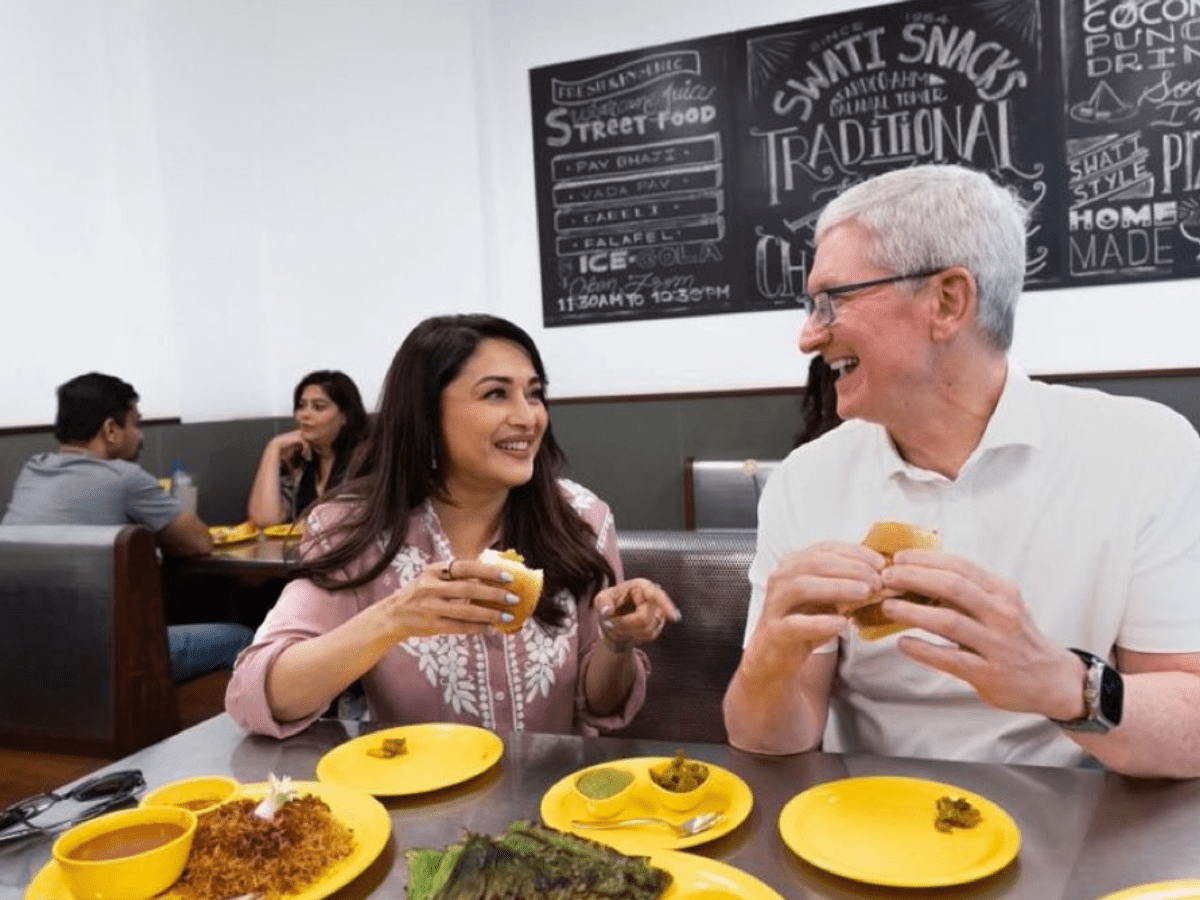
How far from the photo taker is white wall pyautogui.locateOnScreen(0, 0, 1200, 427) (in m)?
4.47

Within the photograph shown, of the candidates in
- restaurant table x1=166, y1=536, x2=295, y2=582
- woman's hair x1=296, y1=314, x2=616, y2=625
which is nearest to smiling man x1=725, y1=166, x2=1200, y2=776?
woman's hair x1=296, y1=314, x2=616, y2=625

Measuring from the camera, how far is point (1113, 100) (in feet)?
14.2

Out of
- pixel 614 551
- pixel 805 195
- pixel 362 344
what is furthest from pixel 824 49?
pixel 614 551

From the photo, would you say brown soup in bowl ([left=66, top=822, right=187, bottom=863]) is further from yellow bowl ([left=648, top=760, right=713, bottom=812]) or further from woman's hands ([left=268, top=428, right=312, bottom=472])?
woman's hands ([left=268, top=428, right=312, bottom=472])

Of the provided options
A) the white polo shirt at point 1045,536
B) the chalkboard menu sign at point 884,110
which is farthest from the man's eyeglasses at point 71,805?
the chalkboard menu sign at point 884,110

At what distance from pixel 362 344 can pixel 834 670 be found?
4.52 metres

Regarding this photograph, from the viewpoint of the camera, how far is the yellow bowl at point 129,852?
3.30 feet

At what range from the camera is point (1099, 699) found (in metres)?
1.15

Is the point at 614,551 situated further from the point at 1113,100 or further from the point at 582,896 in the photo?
the point at 1113,100

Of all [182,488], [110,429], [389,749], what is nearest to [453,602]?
[389,749]

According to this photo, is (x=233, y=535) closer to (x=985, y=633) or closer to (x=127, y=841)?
(x=127, y=841)

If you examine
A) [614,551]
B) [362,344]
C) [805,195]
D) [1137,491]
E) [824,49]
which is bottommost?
[614,551]

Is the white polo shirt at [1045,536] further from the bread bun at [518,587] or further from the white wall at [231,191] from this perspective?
the white wall at [231,191]

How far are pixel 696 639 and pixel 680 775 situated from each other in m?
0.81
